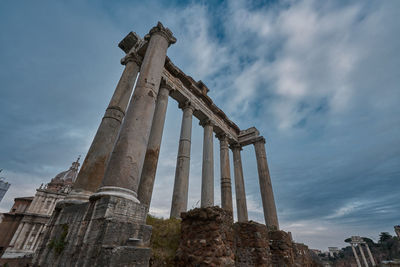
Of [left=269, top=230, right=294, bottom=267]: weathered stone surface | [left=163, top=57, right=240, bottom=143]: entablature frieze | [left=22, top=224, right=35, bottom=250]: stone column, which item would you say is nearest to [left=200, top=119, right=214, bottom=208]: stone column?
[left=163, top=57, right=240, bottom=143]: entablature frieze

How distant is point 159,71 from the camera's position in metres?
6.89

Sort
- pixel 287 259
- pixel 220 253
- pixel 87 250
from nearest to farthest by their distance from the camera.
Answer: pixel 87 250
pixel 220 253
pixel 287 259

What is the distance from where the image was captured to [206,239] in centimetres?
488

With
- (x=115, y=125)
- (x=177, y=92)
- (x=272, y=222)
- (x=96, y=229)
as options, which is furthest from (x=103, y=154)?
(x=272, y=222)

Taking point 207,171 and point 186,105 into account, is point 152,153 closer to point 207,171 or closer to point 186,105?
point 207,171

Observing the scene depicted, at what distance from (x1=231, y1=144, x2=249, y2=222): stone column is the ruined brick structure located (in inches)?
138

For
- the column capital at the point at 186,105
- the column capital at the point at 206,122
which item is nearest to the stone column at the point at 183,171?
the column capital at the point at 186,105

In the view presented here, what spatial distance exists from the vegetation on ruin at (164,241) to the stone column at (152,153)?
1.32 metres

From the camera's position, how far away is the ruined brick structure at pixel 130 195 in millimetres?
3775

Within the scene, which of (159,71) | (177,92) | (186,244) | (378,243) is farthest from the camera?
(378,243)

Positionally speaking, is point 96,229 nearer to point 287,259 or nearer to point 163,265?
point 163,265

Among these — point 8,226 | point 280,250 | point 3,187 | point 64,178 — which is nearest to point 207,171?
point 280,250

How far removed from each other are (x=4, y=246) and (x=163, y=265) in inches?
1775

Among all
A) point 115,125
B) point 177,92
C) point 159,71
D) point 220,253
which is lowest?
point 220,253
